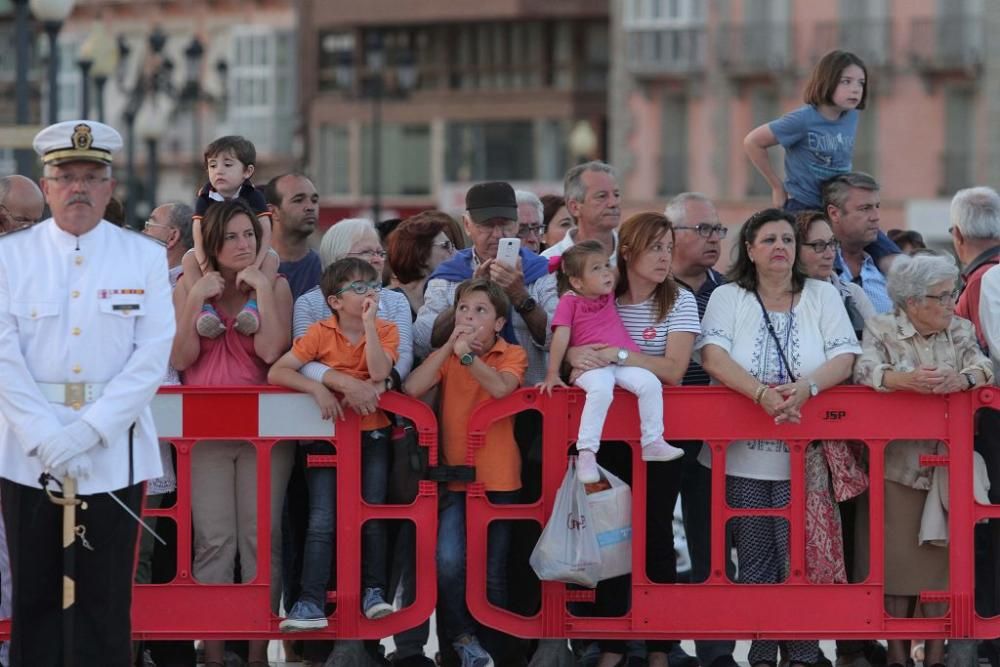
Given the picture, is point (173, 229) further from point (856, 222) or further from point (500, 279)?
point (856, 222)

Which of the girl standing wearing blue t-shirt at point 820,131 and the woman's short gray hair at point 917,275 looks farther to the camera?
the girl standing wearing blue t-shirt at point 820,131

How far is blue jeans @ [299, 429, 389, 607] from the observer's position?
8180 mm

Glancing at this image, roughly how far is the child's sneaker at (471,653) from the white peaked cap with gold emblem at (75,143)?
8.66ft

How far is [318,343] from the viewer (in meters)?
8.19

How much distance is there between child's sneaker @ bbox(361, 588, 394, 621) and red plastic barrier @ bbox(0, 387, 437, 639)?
4 centimetres

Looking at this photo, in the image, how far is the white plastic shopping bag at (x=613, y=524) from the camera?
8.06m

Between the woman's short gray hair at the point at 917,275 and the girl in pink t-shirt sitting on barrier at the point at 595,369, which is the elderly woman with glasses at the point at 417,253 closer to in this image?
the girl in pink t-shirt sitting on barrier at the point at 595,369

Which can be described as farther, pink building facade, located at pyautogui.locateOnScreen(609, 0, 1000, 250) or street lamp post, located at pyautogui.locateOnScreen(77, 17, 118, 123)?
pink building facade, located at pyautogui.locateOnScreen(609, 0, 1000, 250)

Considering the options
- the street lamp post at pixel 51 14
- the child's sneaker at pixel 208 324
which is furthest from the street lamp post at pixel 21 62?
the child's sneaker at pixel 208 324

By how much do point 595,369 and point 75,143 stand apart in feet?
7.73

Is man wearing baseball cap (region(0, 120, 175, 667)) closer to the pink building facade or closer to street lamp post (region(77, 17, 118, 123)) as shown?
street lamp post (region(77, 17, 118, 123))

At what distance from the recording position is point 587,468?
7930 mm

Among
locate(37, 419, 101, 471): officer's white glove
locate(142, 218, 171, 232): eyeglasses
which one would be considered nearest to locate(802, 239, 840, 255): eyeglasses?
locate(142, 218, 171, 232): eyeglasses

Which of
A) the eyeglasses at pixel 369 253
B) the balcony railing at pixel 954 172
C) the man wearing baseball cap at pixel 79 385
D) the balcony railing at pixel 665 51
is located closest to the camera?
the man wearing baseball cap at pixel 79 385
